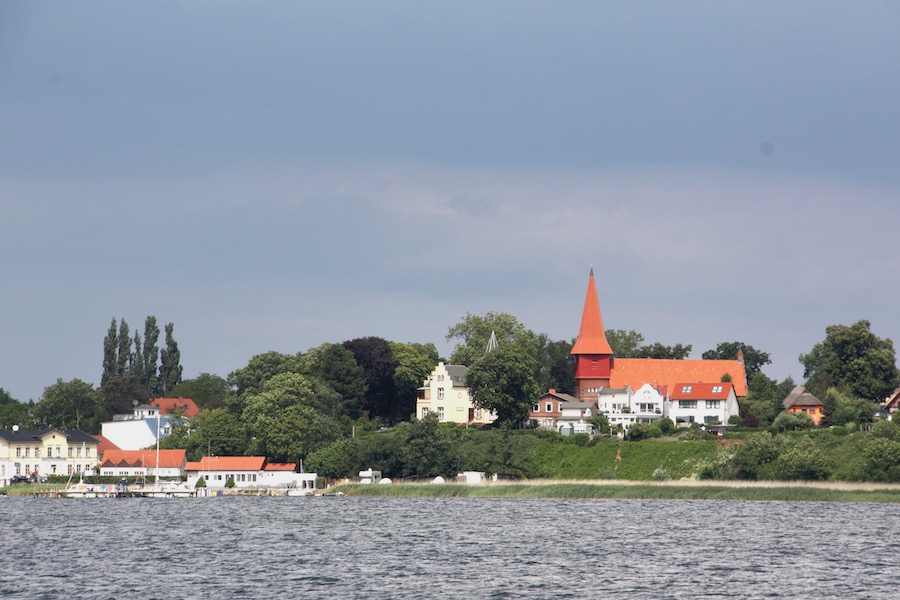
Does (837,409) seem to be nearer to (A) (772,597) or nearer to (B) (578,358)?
(B) (578,358)

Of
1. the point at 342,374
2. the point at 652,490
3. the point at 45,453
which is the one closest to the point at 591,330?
the point at 342,374

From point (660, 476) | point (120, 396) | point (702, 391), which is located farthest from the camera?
point (120, 396)

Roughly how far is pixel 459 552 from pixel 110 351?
115364mm

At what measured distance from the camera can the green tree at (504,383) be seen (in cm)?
11375

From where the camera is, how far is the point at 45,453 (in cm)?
11856

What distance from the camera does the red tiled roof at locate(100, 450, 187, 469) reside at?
11072 centimetres

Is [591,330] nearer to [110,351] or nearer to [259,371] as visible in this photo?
[259,371]

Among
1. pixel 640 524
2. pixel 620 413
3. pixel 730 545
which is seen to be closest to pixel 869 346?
pixel 620 413

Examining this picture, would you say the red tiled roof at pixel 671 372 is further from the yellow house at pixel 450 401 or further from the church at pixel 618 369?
the yellow house at pixel 450 401

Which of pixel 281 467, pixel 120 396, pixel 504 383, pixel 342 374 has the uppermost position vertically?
pixel 342 374

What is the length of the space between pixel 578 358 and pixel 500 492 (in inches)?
1877

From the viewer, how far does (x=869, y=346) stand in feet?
392

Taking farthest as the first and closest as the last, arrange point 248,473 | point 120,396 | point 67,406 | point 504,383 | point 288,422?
point 120,396
point 67,406
point 504,383
point 288,422
point 248,473

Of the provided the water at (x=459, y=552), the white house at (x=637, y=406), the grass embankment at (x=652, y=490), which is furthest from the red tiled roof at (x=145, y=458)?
the white house at (x=637, y=406)
